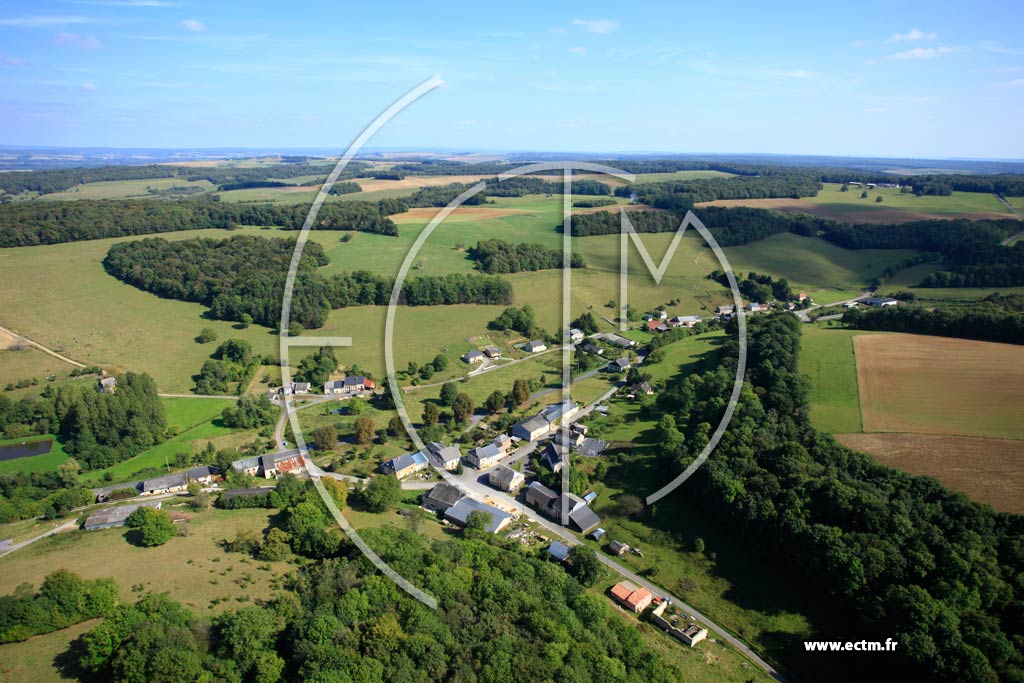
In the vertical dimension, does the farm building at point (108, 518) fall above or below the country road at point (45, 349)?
below

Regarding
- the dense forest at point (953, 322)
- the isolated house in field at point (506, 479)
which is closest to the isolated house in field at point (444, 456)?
the isolated house in field at point (506, 479)

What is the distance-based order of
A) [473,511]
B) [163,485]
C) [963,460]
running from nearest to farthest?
[473,511] → [963,460] → [163,485]

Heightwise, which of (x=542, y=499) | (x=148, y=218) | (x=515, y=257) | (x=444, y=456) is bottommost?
(x=542, y=499)

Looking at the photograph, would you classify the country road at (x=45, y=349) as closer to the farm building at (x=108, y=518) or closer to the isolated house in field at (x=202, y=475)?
the isolated house in field at (x=202, y=475)

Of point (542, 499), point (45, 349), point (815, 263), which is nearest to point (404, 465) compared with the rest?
point (542, 499)

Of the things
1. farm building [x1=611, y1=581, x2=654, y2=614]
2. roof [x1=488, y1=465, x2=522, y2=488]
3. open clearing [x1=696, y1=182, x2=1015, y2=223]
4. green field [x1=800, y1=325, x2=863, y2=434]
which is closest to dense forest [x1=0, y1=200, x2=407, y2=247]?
roof [x1=488, y1=465, x2=522, y2=488]

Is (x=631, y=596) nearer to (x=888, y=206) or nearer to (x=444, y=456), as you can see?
(x=444, y=456)
